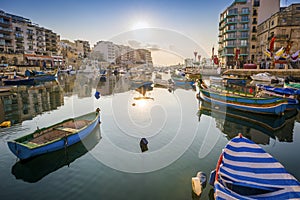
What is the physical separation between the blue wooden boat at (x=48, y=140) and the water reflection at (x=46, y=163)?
0.39 m

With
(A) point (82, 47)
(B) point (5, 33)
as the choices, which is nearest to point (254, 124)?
(B) point (5, 33)

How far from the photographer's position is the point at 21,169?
35.2 ft

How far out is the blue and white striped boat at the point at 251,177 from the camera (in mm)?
6475

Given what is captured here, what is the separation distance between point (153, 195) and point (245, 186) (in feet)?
12.8

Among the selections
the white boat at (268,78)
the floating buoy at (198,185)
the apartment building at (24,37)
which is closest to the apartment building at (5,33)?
the apartment building at (24,37)

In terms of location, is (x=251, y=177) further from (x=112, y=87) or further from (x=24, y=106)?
(x=112, y=87)

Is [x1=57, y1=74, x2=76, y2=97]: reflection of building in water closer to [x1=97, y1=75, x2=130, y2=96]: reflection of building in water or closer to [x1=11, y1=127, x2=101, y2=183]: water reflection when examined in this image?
[x1=97, y1=75, x2=130, y2=96]: reflection of building in water

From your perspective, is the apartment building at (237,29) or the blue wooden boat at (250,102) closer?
the blue wooden boat at (250,102)

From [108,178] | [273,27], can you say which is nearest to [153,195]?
[108,178]

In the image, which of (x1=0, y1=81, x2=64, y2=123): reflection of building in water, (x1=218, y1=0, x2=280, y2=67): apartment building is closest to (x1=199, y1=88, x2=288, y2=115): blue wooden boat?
(x1=0, y1=81, x2=64, y2=123): reflection of building in water

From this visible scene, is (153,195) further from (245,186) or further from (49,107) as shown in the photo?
(49,107)

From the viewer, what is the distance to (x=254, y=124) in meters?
18.7

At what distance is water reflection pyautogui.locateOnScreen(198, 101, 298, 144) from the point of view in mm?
15789

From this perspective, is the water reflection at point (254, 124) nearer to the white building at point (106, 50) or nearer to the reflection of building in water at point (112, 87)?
the reflection of building in water at point (112, 87)
